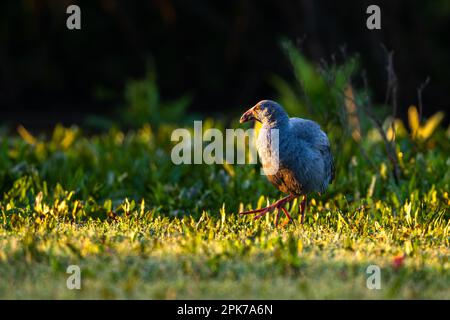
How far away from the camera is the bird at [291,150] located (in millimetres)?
5508

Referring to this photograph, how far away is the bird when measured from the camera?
5508 millimetres

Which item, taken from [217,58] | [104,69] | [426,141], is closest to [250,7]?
[217,58]

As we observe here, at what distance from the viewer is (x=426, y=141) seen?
8.62m

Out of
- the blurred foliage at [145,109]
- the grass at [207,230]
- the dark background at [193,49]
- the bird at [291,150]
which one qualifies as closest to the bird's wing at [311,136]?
the bird at [291,150]

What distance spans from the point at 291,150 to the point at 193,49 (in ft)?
38.4

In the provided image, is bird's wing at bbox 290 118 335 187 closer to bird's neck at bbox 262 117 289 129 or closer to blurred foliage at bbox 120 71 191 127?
bird's neck at bbox 262 117 289 129

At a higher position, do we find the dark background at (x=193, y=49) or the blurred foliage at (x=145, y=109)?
the dark background at (x=193, y=49)

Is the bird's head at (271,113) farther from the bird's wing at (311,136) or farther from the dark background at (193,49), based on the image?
the dark background at (193,49)

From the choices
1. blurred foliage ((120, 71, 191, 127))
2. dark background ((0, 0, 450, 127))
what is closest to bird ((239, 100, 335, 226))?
blurred foliage ((120, 71, 191, 127))

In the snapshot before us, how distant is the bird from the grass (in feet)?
1.20

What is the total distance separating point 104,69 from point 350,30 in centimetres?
544

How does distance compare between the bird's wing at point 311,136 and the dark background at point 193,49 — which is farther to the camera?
the dark background at point 193,49

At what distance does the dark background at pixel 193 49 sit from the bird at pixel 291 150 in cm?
880
